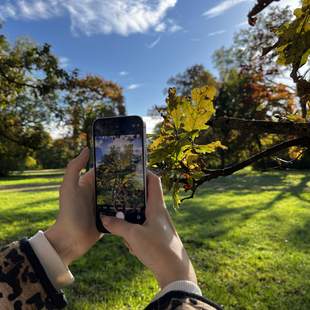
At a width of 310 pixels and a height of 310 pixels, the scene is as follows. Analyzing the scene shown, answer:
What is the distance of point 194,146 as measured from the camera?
1.08m

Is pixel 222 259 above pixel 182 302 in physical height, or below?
below

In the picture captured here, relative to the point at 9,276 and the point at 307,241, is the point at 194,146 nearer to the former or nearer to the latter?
the point at 9,276

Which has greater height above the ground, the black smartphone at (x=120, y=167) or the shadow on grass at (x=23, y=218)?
the black smartphone at (x=120, y=167)

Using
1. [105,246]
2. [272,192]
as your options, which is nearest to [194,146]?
[105,246]

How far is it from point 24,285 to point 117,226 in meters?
0.32

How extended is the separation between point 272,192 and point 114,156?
11.8 m

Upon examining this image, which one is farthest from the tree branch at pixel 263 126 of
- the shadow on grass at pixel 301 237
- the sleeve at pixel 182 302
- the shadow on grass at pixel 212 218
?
the shadow on grass at pixel 301 237

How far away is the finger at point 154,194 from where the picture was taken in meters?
1.12

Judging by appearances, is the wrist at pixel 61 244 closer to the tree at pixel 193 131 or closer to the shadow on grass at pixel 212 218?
the tree at pixel 193 131

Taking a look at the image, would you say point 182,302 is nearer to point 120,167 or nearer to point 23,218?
point 120,167

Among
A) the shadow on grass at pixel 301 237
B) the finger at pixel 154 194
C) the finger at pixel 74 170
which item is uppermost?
the finger at pixel 74 170

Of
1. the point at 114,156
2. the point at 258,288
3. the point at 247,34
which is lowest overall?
the point at 258,288

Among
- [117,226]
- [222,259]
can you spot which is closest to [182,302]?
[117,226]

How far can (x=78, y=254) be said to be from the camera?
1.23 m
